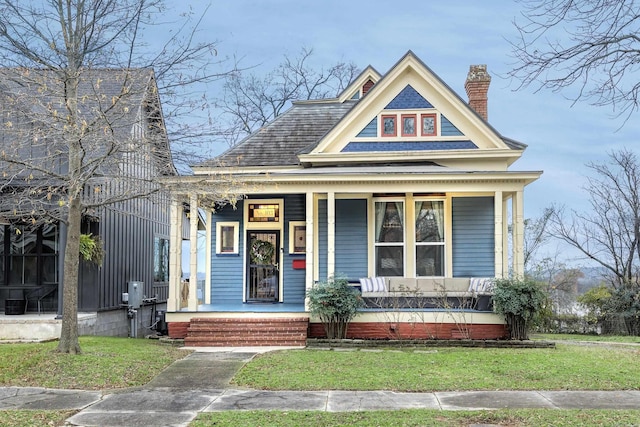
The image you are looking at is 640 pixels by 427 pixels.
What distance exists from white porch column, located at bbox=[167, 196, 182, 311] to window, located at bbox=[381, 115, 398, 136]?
577cm

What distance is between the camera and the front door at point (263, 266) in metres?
16.3

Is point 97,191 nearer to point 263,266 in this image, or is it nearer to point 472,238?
point 263,266

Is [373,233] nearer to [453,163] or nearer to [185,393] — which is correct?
[453,163]

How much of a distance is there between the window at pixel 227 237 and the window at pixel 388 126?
15.4ft

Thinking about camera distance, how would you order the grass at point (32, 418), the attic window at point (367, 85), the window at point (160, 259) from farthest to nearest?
the window at point (160, 259) < the attic window at point (367, 85) < the grass at point (32, 418)

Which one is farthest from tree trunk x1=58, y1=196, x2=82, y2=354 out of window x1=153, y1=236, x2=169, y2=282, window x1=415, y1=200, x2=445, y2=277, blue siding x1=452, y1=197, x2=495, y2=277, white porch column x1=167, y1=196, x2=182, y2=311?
window x1=153, y1=236, x2=169, y2=282

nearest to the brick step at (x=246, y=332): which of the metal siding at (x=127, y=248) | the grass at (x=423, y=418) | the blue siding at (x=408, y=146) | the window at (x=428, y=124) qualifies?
the metal siding at (x=127, y=248)

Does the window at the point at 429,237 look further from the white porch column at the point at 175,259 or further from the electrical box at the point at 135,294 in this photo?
the electrical box at the point at 135,294

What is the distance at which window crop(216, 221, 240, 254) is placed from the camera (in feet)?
53.5

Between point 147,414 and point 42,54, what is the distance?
6872 millimetres

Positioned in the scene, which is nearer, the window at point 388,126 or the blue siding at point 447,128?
the blue siding at point 447,128

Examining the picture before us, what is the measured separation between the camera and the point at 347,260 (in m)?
15.9

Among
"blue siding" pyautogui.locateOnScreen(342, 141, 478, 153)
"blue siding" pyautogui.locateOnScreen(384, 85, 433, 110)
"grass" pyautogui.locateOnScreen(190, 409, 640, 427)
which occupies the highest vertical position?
"blue siding" pyautogui.locateOnScreen(384, 85, 433, 110)

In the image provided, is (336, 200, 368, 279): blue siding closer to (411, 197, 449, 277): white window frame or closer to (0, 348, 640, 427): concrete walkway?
(411, 197, 449, 277): white window frame
